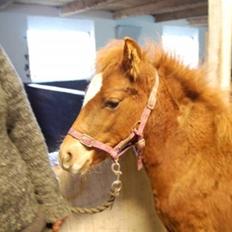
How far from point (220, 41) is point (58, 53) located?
3612mm

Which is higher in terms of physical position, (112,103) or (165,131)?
(112,103)

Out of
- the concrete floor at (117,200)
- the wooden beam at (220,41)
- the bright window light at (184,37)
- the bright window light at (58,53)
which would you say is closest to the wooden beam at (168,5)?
the bright window light at (58,53)

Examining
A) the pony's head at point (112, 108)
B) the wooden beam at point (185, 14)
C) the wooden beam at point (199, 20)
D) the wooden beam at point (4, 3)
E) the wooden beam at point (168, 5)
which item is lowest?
the pony's head at point (112, 108)

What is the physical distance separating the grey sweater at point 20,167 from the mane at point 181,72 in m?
0.33

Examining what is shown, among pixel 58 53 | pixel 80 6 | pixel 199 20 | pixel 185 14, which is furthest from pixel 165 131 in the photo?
pixel 199 20

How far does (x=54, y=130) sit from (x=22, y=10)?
248 cm

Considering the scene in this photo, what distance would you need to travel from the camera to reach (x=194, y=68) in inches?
44.1

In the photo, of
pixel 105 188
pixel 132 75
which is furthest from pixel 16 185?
pixel 105 188

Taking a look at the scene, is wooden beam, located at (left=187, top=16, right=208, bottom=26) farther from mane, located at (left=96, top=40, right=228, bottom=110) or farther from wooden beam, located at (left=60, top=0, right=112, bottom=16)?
mane, located at (left=96, top=40, right=228, bottom=110)

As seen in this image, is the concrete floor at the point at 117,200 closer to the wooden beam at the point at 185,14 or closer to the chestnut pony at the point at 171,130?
the chestnut pony at the point at 171,130

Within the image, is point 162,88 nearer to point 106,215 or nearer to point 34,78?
point 106,215

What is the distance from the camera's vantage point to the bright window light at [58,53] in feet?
14.4

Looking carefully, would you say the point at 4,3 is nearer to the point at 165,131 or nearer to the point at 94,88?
the point at 94,88

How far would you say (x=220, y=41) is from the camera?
1.28m
